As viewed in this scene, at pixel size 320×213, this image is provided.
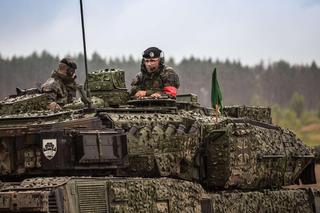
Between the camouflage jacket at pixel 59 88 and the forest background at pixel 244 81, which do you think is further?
the forest background at pixel 244 81

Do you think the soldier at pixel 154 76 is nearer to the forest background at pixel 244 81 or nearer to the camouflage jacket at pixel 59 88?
the camouflage jacket at pixel 59 88

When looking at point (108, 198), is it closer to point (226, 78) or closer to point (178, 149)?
point (178, 149)

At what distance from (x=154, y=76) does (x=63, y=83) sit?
169 centimetres

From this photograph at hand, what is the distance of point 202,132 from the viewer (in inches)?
655

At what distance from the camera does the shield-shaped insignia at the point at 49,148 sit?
46.1 ft

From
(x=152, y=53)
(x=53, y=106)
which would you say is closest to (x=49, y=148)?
(x=53, y=106)

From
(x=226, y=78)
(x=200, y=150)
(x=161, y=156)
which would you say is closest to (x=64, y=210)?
(x=161, y=156)

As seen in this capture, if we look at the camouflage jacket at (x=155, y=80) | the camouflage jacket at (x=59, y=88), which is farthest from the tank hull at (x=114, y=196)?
the camouflage jacket at (x=59, y=88)

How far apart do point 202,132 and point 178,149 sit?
98cm

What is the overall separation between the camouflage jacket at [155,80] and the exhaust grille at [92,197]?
14.1ft

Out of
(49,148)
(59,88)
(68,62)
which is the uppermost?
(68,62)

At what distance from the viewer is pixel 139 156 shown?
15195 millimetres

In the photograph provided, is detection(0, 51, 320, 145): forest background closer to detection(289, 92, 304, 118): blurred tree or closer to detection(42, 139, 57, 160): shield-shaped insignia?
detection(289, 92, 304, 118): blurred tree

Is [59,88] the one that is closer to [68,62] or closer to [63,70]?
[63,70]
